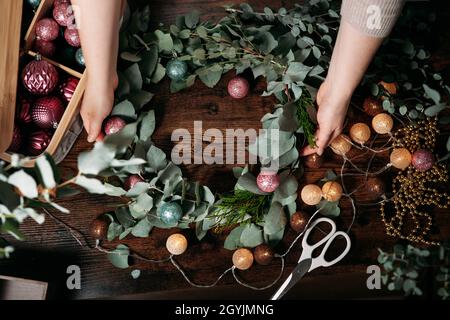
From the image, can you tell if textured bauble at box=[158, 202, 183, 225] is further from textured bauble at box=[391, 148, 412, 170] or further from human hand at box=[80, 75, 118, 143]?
textured bauble at box=[391, 148, 412, 170]

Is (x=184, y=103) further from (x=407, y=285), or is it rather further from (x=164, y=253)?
(x=407, y=285)

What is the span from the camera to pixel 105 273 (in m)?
0.96

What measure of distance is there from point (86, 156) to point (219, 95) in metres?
0.51

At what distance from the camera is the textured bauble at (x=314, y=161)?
100cm

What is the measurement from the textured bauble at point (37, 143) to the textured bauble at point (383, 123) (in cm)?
66

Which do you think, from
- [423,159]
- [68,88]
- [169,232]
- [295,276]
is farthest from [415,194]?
[68,88]

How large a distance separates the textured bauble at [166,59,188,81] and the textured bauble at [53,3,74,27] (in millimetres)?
211

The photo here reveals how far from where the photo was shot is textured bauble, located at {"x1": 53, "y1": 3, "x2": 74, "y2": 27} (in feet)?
3.15

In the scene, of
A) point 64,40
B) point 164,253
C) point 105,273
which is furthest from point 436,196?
point 64,40

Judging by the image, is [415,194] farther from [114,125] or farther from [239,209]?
[114,125]

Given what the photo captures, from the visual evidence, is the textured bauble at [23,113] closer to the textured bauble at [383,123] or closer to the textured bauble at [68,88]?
the textured bauble at [68,88]

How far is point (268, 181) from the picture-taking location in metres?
0.94

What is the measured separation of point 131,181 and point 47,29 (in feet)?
1.11

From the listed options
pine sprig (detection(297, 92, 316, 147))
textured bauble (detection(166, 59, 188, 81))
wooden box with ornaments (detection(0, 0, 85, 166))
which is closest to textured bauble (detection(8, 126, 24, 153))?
wooden box with ornaments (detection(0, 0, 85, 166))
